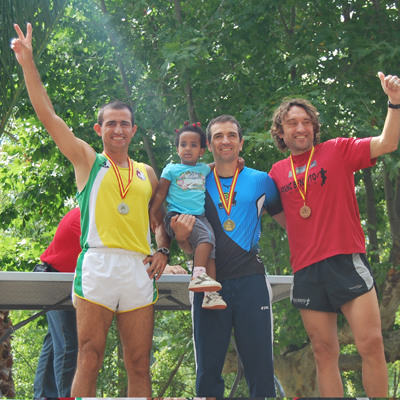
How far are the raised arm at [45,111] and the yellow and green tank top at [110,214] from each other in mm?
84

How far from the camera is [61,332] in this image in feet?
16.5

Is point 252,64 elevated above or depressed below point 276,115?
above

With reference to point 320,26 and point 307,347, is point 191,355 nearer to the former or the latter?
point 307,347

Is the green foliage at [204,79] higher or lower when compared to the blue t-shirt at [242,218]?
higher

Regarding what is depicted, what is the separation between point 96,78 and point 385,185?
5.65 metres

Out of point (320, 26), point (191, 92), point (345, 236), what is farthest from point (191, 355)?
point (345, 236)

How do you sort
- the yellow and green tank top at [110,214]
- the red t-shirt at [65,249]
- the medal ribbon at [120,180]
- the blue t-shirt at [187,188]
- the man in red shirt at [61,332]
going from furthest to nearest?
1. the red t-shirt at [65,249]
2. the man in red shirt at [61,332]
3. the blue t-shirt at [187,188]
4. the medal ribbon at [120,180]
5. the yellow and green tank top at [110,214]

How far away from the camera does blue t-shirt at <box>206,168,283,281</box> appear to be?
366cm

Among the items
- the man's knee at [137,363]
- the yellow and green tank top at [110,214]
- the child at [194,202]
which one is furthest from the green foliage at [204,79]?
the man's knee at [137,363]

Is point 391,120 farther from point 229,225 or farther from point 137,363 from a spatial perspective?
point 137,363

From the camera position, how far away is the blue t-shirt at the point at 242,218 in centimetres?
366

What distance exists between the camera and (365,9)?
9047 mm

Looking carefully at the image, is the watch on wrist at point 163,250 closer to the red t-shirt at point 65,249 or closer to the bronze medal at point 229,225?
the bronze medal at point 229,225

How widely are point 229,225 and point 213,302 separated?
59cm
